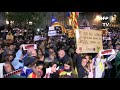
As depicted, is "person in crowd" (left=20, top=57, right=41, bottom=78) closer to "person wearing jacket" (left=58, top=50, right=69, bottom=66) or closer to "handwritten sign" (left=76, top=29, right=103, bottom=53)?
"person wearing jacket" (left=58, top=50, right=69, bottom=66)

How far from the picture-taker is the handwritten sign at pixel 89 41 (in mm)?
10688

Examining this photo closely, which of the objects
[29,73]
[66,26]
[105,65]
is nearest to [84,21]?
[66,26]

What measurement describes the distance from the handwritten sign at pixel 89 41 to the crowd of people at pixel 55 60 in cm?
12

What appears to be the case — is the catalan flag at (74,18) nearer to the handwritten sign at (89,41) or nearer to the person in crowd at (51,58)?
the handwritten sign at (89,41)

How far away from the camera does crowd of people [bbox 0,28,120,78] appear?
10.6 metres

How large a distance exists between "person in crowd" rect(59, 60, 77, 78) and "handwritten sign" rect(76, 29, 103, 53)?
49 centimetres

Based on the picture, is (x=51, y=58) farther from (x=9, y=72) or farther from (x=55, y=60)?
(x=9, y=72)

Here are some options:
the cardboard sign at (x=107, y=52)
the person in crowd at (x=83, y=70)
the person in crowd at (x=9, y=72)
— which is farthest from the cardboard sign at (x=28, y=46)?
the cardboard sign at (x=107, y=52)

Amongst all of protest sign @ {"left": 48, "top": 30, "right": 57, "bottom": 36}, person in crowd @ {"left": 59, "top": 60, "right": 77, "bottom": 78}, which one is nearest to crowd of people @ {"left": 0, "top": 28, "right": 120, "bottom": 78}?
person in crowd @ {"left": 59, "top": 60, "right": 77, "bottom": 78}

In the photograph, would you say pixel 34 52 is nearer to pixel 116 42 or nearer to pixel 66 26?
pixel 66 26

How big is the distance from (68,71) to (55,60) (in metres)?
0.47
